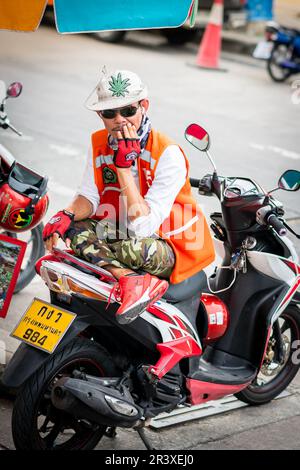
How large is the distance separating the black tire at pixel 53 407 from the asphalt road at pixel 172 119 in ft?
0.76

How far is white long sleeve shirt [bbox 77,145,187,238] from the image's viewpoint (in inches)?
160

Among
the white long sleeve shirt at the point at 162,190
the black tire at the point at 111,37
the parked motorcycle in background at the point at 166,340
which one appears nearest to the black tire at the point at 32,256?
the parked motorcycle in background at the point at 166,340

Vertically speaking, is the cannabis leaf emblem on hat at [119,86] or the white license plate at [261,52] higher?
the cannabis leaf emblem on hat at [119,86]

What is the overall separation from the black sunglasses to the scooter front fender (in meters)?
0.93

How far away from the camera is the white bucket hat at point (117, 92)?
401 cm

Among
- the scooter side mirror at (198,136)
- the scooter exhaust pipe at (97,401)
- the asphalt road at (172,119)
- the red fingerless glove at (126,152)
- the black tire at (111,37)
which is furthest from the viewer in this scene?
the black tire at (111,37)

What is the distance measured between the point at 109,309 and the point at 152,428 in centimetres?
84

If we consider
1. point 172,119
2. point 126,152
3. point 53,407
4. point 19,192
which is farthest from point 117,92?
point 172,119

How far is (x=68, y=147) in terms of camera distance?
990 cm

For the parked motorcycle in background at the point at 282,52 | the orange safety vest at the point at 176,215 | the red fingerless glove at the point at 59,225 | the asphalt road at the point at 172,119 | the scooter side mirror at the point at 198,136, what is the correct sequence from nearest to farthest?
the red fingerless glove at the point at 59,225 → the orange safety vest at the point at 176,215 → the scooter side mirror at the point at 198,136 → the asphalt road at the point at 172,119 → the parked motorcycle in background at the point at 282,52

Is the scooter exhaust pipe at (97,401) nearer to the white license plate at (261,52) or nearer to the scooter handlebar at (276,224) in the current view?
the scooter handlebar at (276,224)

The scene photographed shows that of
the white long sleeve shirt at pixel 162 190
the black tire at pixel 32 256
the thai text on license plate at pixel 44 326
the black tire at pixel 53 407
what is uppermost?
the white long sleeve shirt at pixel 162 190

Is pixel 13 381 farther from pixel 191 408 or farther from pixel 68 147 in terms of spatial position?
pixel 68 147

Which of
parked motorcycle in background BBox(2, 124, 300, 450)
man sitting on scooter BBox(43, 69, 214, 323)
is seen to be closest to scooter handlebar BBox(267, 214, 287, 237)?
parked motorcycle in background BBox(2, 124, 300, 450)
